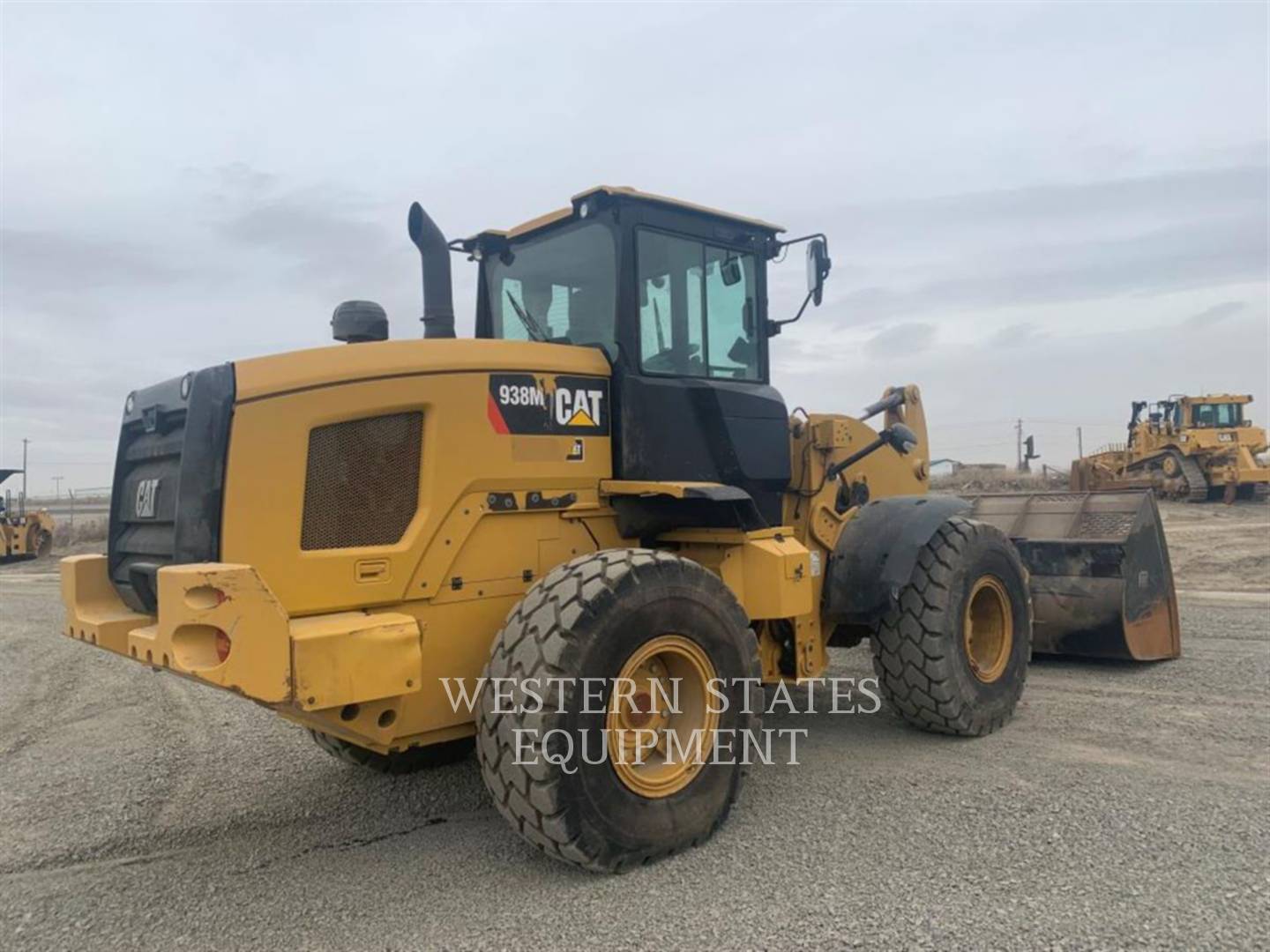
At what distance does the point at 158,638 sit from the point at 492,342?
1.84m

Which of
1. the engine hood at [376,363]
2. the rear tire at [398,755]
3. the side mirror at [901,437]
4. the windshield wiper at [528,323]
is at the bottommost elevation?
the rear tire at [398,755]

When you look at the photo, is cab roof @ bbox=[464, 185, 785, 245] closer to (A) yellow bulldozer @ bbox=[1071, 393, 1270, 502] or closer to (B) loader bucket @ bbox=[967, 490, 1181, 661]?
(B) loader bucket @ bbox=[967, 490, 1181, 661]

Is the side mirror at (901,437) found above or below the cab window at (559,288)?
below

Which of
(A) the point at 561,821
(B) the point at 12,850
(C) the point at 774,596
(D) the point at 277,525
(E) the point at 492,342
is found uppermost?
(E) the point at 492,342

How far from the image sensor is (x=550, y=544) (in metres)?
4.50

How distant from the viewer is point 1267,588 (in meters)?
12.6

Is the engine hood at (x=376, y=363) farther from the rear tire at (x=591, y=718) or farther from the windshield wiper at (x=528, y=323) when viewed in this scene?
the rear tire at (x=591, y=718)

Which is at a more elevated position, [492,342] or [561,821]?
[492,342]

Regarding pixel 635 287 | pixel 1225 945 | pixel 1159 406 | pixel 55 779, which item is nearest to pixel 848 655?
pixel 635 287

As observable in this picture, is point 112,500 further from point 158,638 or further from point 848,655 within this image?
point 848,655

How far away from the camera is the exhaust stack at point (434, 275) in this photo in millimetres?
4648

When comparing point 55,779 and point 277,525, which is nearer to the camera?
point 277,525

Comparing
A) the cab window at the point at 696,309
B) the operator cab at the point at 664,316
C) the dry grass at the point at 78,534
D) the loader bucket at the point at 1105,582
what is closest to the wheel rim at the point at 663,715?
the operator cab at the point at 664,316

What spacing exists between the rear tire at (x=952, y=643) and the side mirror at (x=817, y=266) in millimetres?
1624
